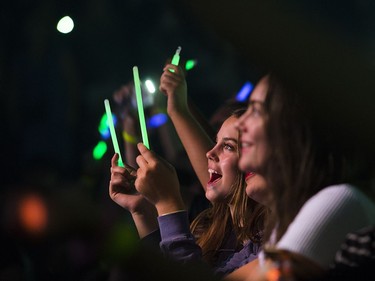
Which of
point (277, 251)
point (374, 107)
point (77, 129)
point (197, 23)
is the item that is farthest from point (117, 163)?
point (374, 107)

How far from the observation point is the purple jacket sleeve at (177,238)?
1.52 meters

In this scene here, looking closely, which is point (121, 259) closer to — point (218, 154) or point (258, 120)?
point (258, 120)

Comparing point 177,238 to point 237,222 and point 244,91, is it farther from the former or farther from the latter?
point 244,91

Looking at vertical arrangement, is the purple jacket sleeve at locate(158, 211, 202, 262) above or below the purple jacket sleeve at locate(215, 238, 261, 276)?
above

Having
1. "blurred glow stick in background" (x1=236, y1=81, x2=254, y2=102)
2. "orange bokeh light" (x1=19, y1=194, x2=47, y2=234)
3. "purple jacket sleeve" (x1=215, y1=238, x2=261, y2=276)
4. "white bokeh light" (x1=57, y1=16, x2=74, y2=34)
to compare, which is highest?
"white bokeh light" (x1=57, y1=16, x2=74, y2=34)

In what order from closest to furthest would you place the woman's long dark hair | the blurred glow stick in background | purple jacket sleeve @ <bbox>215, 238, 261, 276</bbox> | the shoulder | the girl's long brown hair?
the shoulder
the woman's long dark hair
purple jacket sleeve @ <bbox>215, 238, 261, 276</bbox>
the girl's long brown hair
the blurred glow stick in background

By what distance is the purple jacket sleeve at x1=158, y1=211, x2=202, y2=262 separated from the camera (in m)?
1.52

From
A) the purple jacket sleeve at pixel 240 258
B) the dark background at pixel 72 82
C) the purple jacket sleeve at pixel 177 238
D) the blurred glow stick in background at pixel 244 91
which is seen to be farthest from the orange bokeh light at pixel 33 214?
Answer: the blurred glow stick in background at pixel 244 91

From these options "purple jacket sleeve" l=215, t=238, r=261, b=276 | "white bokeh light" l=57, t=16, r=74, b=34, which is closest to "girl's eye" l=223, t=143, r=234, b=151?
"purple jacket sleeve" l=215, t=238, r=261, b=276

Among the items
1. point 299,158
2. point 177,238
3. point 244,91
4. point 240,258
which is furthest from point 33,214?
point 244,91

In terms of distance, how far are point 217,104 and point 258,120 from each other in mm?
1171

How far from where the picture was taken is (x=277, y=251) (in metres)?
1.06

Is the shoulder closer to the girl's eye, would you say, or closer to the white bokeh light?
the girl's eye

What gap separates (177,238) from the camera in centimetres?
153
